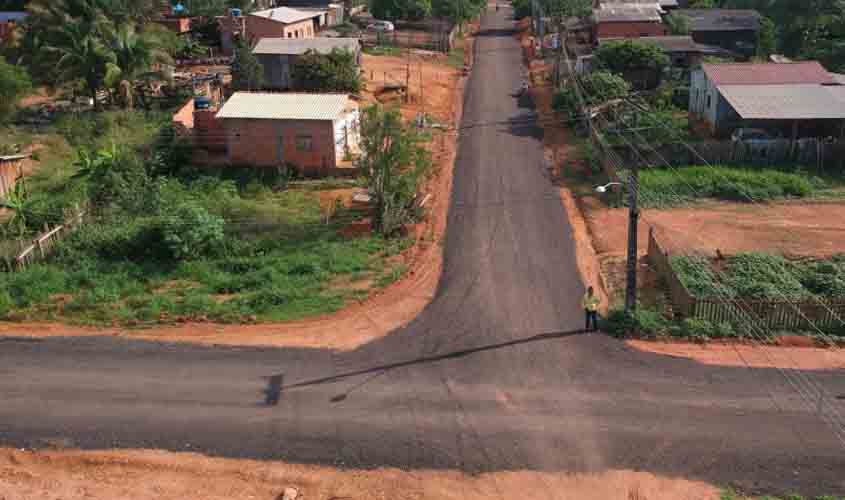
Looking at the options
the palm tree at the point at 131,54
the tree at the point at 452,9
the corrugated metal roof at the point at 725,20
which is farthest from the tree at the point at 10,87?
the corrugated metal roof at the point at 725,20

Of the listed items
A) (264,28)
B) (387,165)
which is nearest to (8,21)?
(264,28)

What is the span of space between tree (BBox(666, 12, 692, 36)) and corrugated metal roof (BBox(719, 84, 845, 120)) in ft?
58.6

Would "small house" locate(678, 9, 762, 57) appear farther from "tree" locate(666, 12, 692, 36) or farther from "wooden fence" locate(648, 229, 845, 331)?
"wooden fence" locate(648, 229, 845, 331)

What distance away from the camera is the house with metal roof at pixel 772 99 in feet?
117

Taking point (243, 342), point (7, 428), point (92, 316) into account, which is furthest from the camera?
point (92, 316)

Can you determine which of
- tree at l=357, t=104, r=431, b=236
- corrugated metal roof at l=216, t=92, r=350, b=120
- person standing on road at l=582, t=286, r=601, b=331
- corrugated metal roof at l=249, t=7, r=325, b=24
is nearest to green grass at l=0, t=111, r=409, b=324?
tree at l=357, t=104, r=431, b=236

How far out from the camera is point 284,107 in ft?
116

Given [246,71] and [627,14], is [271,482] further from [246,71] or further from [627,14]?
[627,14]

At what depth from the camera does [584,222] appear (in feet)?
100.0

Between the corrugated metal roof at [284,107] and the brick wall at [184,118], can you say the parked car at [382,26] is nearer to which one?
the brick wall at [184,118]

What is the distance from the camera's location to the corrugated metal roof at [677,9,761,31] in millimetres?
55562

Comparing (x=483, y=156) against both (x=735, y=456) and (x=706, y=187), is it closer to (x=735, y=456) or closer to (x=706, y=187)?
(x=706, y=187)

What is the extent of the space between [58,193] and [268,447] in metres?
19.0

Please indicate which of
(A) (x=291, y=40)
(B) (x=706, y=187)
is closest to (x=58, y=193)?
(A) (x=291, y=40)
